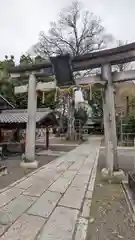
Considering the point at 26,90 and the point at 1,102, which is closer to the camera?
the point at 26,90

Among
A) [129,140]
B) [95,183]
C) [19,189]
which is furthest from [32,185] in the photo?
[129,140]

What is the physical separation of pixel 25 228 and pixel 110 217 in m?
1.63

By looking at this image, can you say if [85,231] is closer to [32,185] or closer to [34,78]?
[32,185]

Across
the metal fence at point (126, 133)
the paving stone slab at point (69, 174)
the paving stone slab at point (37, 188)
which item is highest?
the metal fence at point (126, 133)

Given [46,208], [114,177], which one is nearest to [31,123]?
[114,177]

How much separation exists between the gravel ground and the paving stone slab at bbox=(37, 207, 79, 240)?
310 mm

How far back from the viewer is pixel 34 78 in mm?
9516

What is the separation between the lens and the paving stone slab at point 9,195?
5.07 m

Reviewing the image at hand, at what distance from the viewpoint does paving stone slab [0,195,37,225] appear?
4.08 metres

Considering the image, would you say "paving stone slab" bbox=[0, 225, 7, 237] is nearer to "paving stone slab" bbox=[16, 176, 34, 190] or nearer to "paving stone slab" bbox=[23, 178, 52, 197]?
"paving stone slab" bbox=[23, 178, 52, 197]

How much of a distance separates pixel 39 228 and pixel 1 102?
11.0 metres

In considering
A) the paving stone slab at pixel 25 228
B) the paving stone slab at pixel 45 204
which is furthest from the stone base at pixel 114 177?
the paving stone slab at pixel 25 228

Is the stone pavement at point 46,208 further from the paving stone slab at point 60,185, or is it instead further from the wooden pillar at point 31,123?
the wooden pillar at point 31,123

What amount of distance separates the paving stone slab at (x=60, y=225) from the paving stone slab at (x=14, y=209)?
2.02 feet
